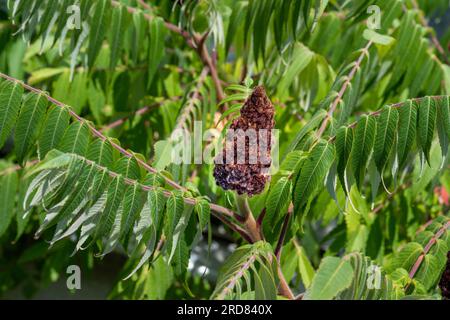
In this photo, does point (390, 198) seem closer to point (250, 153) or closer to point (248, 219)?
point (248, 219)

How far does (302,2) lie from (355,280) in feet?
3.69

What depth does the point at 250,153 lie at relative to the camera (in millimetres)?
2336

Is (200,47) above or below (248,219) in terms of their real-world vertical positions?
above

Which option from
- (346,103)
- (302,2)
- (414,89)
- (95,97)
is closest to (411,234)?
(414,89)

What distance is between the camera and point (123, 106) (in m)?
3.71

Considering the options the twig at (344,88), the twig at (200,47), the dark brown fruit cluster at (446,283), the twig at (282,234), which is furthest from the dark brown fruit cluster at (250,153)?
→ the twig at (200,47)

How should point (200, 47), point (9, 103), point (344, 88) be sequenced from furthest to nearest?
point (200, 47), point (344, 88), point (9, 103)

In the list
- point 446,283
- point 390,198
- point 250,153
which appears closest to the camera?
point 250,153

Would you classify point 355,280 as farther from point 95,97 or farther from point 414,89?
point 95,97

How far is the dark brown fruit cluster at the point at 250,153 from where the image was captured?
7.58 ft

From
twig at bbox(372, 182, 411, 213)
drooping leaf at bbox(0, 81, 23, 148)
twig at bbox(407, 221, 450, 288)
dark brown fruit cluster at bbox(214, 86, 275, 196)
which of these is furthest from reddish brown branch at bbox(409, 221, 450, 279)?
drooping leaf at bbox(0, 81, 23, 148)

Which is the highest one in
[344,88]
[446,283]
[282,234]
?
[344,88]

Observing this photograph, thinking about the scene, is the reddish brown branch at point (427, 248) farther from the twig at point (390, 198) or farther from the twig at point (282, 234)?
the twig at point (390, 198)

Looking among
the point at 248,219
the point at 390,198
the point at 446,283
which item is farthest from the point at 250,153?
the point at 390,198
